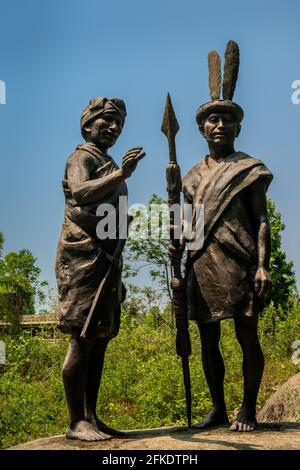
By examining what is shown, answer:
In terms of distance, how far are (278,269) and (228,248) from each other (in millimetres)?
22754

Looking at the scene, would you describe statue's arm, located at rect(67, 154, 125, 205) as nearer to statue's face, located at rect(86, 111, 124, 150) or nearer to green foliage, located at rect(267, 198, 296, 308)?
statue's face, located at rect(86, 111, 124, 150)

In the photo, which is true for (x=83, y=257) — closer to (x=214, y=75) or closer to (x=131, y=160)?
(x=131, y=160)

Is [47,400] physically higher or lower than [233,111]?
lower

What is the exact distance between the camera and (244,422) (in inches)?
202

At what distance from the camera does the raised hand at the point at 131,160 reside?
4895mm

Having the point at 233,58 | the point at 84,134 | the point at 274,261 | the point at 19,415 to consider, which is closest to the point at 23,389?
the point at 19,415

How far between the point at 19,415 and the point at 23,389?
0.70 m

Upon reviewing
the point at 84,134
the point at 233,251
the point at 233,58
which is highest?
the point at 233,58

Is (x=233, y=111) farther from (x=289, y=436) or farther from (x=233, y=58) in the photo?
(x=289, y=436)

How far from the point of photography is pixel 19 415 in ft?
33.6

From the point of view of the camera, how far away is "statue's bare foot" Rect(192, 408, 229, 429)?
5397 millimetres

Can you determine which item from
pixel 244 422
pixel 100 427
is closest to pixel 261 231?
pixel 244 422

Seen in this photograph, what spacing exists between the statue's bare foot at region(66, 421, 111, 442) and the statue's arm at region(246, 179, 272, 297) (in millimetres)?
1619

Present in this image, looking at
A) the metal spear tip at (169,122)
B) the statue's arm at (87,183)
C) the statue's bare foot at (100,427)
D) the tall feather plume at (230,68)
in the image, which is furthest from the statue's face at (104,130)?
the statue's bare foot at (100,427)
